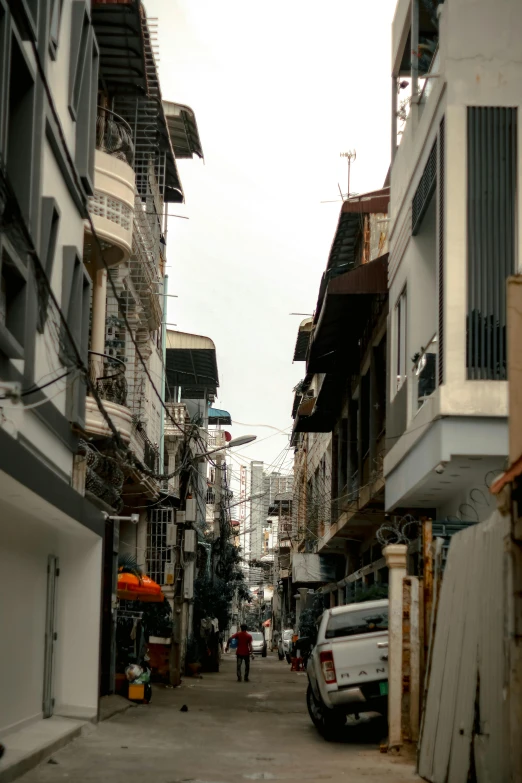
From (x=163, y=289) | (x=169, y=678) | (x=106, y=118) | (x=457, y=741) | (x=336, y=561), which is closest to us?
(x=457, y=741)

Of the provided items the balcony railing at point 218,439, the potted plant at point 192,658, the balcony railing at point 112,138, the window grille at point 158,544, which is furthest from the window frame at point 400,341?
the balcony railing at point 218,439

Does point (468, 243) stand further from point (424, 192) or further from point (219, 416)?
point (219, 416)

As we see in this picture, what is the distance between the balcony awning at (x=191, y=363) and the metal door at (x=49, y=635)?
88.9 feet

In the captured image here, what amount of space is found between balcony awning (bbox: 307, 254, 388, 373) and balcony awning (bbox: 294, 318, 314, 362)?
59.2 feet

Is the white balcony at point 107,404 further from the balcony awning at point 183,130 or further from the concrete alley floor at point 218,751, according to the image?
the balcony awning at point 183,130

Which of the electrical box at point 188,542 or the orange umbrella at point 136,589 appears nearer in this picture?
the orange umbrella at point 136,589

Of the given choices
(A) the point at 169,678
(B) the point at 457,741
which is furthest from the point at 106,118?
(B) the point at 457,741

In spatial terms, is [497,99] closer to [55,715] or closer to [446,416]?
[446,416]

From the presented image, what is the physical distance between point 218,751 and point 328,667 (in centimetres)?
245

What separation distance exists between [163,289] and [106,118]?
13266 mm

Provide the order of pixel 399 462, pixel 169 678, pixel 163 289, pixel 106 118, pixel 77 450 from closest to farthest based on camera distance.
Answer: pixel 77 450, pixel 399 462, pixel 106 118, pixel 169 678, pixel 163 289

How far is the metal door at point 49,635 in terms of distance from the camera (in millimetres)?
16391

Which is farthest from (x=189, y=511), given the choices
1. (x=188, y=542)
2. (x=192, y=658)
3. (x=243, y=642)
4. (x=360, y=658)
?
(x=360, y=658)

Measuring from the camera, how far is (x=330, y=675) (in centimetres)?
1620
